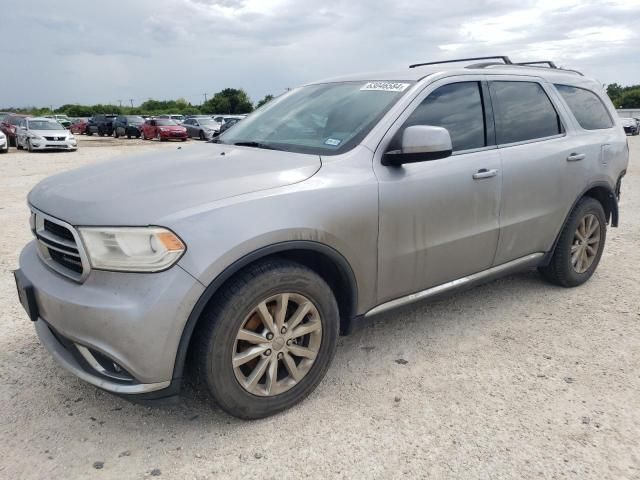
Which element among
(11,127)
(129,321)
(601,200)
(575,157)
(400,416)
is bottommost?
(400,416)

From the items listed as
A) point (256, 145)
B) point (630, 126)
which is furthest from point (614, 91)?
point (256, 145)

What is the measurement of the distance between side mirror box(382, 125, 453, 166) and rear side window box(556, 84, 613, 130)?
194 cm

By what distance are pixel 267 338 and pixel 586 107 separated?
343 cm

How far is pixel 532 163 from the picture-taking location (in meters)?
3.62

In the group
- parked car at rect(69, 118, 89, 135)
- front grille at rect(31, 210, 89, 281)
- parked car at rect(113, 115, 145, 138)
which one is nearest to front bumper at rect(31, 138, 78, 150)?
parked car at rect(113, 115, 145, 138)

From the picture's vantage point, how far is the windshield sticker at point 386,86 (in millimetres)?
3137

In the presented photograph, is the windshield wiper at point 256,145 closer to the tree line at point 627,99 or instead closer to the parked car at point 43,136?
the parked car at point 43,136

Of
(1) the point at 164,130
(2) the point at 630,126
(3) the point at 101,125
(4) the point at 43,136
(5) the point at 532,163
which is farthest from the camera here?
(3) the point at 101,125

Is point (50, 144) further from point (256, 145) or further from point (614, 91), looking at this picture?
point (614, 91)

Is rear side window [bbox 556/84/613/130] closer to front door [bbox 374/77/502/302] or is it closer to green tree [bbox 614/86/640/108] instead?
front door [bbox 374/77/502/302]

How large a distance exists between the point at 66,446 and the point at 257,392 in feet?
2.98

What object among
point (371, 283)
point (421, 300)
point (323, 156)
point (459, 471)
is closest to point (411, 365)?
point (421, 300)

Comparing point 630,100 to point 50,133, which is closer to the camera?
point 50,133

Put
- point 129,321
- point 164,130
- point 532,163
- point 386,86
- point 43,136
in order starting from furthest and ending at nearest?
1. point 164,130
2. point 43,136
3. point 532,163
4. point 386,86
5. point 129,321
